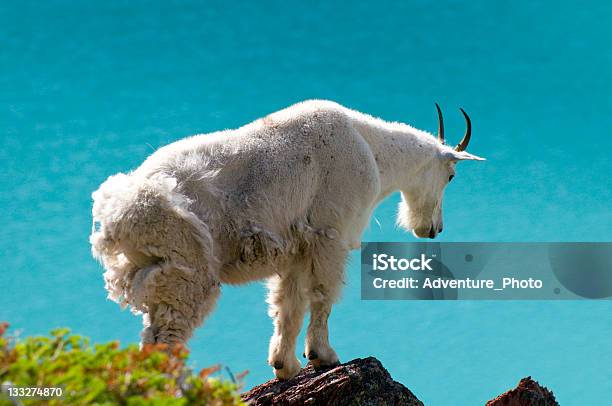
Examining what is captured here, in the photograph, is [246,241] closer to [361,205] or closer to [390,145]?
[361,205]

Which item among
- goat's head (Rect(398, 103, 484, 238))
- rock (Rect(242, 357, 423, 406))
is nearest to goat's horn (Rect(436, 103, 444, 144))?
goat's head (Rect(398, 103, 484, 238))

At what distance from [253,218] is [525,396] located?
11.2 ft

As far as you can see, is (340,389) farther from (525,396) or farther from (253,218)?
(525,396)

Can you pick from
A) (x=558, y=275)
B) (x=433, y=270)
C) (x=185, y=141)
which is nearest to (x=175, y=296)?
(x=185, y=141)

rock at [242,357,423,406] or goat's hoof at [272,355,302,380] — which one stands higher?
goat's hoof at [272,355,302,380]

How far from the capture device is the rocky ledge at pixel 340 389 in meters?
6.62

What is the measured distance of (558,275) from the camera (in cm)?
1134

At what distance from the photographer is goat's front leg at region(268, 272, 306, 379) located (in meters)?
7.09

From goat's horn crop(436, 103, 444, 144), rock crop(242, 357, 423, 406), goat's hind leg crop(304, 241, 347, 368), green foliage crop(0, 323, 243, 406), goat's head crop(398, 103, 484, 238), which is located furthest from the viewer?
goat's horn crop(436, 103, 444, 144)

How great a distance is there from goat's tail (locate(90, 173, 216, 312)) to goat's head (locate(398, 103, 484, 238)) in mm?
3219

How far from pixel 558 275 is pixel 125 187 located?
722 cm

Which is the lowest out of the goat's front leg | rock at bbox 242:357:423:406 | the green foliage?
the green foliage

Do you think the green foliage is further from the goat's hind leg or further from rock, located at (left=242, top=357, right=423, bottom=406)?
the goat's hind leg

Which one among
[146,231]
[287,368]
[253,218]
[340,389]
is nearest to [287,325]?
[287,368]
